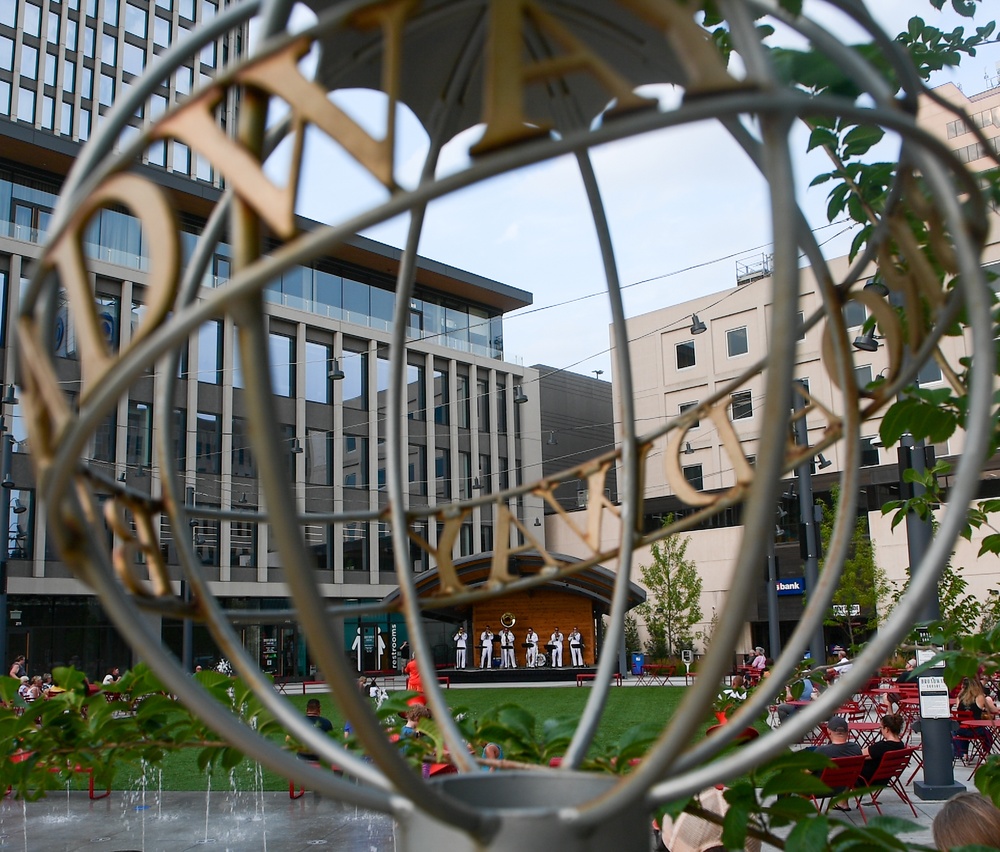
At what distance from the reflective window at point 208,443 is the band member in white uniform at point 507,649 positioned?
38.6 ft

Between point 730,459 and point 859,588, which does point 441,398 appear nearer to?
point 859,588

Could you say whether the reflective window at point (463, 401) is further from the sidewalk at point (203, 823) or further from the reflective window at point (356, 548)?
the sidewalk at point (203, 823)

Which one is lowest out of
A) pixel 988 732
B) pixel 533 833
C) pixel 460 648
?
pixel 988 732

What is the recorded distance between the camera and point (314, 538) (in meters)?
36.9

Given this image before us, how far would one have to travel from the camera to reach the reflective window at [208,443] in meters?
33.8

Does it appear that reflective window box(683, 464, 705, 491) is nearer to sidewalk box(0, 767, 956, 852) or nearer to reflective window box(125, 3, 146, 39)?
reflective window box(125, 3, 146, 39)


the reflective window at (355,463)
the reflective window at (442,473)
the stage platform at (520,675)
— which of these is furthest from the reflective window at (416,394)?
the stage platform at (520,675)

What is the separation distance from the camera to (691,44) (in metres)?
0.94

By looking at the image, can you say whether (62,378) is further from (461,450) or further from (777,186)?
(777,186)

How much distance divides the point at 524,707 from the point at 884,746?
434 centimetres

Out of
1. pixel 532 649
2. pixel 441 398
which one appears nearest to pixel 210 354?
pixel 441 398

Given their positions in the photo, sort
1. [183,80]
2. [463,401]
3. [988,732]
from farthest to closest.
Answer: [463,401] < [183,80] < [988,732]

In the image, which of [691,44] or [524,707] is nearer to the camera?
[691,44]

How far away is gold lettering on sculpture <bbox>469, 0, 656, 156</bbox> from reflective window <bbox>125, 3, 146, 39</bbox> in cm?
4225
